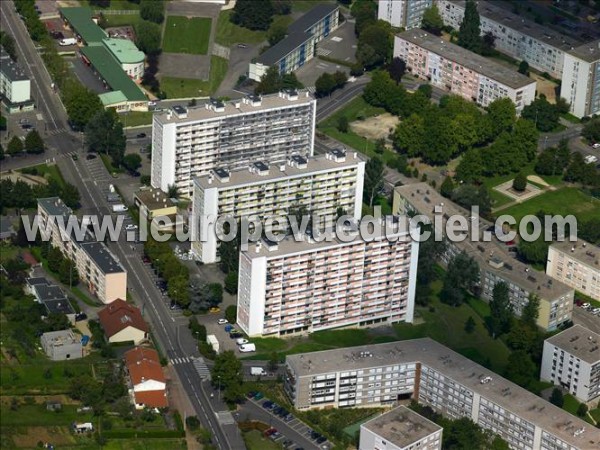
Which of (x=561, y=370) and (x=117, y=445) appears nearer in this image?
(x=117, y=445)

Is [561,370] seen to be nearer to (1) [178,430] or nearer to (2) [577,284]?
(2) [577,284]

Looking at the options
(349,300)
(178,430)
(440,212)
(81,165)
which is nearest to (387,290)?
(349,300)

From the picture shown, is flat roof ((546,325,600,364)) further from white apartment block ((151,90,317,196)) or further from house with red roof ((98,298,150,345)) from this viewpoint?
white apartment block ((151,90,317,196))

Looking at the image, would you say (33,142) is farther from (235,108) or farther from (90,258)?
(90,258)

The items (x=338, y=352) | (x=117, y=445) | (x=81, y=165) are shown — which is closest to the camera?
(x=117, y=445)

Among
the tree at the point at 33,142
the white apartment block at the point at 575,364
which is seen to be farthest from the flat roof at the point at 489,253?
the tree at the point at 33,142

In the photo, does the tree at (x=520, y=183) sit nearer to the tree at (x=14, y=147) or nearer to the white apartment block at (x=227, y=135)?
the white apartment block at (x=227, y=135)
